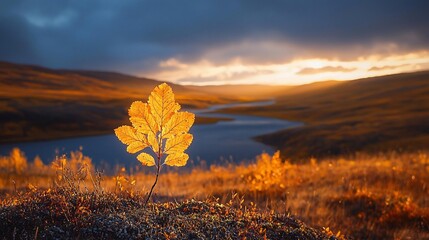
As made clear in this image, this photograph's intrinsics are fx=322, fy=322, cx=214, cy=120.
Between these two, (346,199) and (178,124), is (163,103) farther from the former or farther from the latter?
(346,199)

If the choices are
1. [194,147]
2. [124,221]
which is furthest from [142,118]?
[194,147]

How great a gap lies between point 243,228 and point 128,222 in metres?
1.00

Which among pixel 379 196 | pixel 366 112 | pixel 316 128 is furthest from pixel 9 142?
pixel 366 112

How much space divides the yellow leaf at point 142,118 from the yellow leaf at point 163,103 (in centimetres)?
5

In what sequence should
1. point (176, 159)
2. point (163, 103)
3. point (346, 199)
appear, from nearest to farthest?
point (163, 103) < point (176, 159) < point (346, 199)

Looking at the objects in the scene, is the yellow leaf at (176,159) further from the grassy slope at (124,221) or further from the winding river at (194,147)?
the winding river at (194,147)

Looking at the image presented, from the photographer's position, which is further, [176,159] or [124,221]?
[176,159]

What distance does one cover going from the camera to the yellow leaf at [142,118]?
2.67 meters

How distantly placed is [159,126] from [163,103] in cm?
20

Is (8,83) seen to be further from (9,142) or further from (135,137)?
(135,137)

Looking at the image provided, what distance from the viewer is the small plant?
2.68 m

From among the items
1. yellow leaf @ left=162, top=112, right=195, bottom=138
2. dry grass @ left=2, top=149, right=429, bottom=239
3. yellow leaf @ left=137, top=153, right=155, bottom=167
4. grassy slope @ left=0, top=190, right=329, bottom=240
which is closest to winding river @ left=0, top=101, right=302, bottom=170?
dry grass @ left=2, top=149, right=429, bottom=239

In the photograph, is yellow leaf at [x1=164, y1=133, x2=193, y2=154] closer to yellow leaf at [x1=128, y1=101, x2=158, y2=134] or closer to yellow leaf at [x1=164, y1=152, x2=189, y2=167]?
yellow leaf at [x1=164, y1=152, x2=189, y2=167]

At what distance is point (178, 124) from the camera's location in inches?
107
